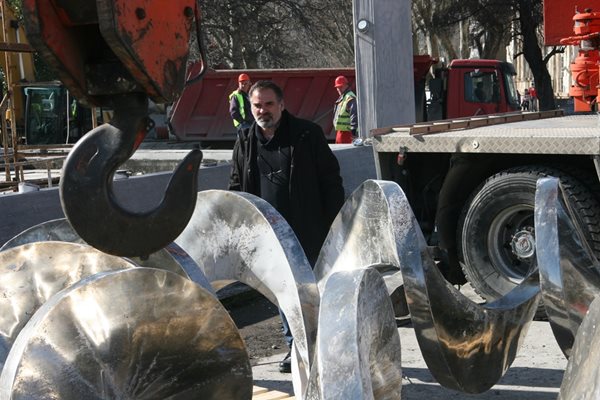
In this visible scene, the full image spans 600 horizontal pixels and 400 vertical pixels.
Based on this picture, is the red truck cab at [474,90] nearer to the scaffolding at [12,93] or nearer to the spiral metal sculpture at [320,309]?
the scaffolding at [12,93]

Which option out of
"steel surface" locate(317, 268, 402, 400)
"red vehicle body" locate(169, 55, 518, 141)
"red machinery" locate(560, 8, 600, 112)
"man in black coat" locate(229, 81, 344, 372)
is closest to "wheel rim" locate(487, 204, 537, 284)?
"man in black coat" locate(229, 81, 344, 372)

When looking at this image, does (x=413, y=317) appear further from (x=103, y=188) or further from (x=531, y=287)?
(x=103, y=188)

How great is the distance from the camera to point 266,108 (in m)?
6.29

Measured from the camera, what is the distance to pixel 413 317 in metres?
4.63

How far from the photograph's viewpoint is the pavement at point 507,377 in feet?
20.4

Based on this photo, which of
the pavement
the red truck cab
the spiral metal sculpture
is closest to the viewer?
the spiral metal sculpture

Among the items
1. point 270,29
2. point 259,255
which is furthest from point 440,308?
point 270,29

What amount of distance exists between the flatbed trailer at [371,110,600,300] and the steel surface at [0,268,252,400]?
3457 mm

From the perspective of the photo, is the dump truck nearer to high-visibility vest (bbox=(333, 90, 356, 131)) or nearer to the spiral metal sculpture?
the spiral metal sculpture

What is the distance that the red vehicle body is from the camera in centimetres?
2058

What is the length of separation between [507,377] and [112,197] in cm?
362

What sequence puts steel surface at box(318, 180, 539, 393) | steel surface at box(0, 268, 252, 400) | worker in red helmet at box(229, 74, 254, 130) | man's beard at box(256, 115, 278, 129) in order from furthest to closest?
worker in red helmet at box(229, 74, 254, 130) < man's beard at box(256, 115, 278, 129) < steel surface at box(318, 180, 539, 393) < steel surface at box(0, 268, 252, 400)

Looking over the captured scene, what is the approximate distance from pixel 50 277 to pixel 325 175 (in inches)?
84.3

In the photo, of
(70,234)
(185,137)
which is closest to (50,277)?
(70,234)
